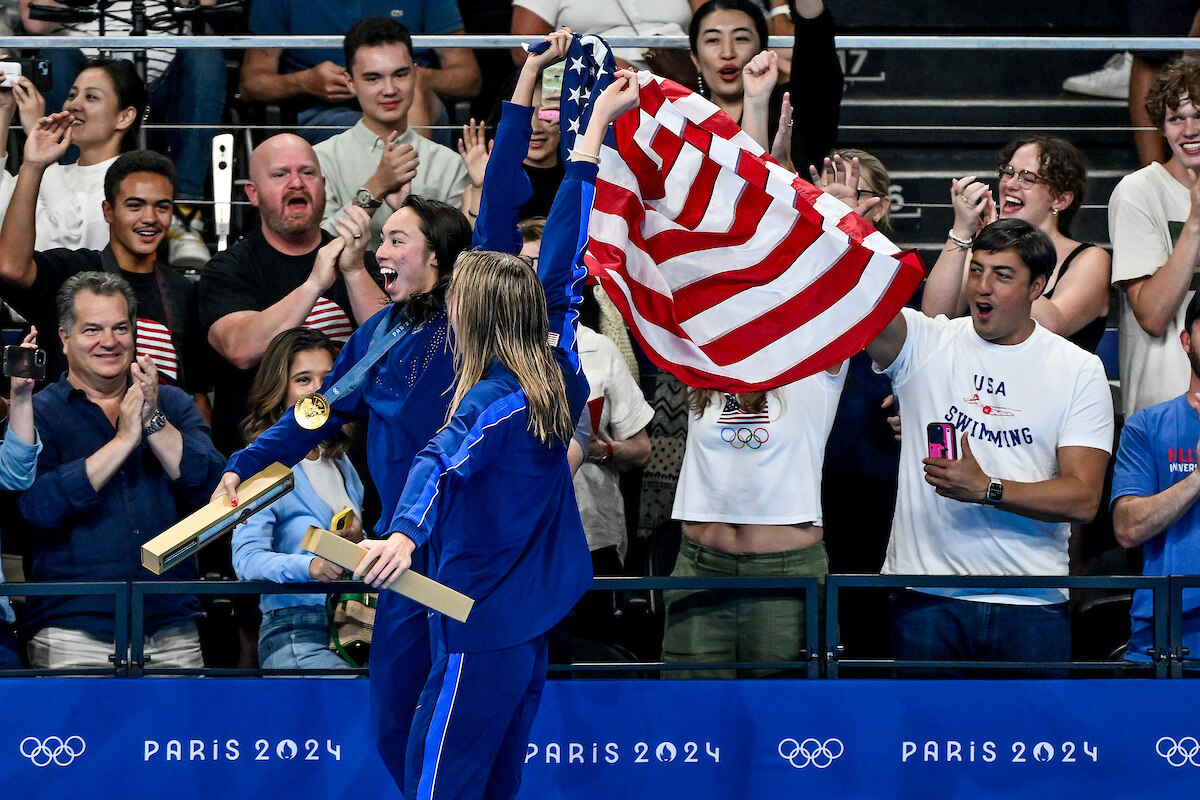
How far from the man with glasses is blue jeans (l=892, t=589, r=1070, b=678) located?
134cm

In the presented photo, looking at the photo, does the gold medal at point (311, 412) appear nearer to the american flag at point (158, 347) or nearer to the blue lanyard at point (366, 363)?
the blue lanyard at point (366, 363)

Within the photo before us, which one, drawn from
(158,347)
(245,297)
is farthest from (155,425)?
(245,297)

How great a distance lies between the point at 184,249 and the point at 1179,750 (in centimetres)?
469

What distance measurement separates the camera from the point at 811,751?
17.6 feet

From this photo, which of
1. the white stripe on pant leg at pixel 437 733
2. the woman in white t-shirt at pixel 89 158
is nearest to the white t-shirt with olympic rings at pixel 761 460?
the white stripe on pant leg at pixel 437 733

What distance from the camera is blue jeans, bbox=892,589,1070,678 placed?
5.46 metres

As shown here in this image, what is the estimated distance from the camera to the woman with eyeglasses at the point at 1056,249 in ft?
20.1

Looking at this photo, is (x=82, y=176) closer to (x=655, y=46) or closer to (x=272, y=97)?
(x=272, y=97)

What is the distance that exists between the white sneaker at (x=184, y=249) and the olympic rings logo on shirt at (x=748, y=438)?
9.16 ft

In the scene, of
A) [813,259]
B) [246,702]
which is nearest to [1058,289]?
[813,259]

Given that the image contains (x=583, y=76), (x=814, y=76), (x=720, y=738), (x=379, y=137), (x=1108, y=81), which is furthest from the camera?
(x=1108, y=81)

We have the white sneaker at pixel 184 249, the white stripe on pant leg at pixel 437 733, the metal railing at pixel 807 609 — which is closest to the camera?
the white stripe on pant leg at pixel 437 733

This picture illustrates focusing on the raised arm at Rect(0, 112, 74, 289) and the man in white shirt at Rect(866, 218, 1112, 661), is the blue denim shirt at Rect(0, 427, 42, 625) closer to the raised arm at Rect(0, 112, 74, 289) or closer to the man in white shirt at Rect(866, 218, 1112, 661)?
the raised arm at Rect(0, 112, 74, 289)

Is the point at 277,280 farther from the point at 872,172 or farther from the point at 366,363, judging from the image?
the point at 872,172
